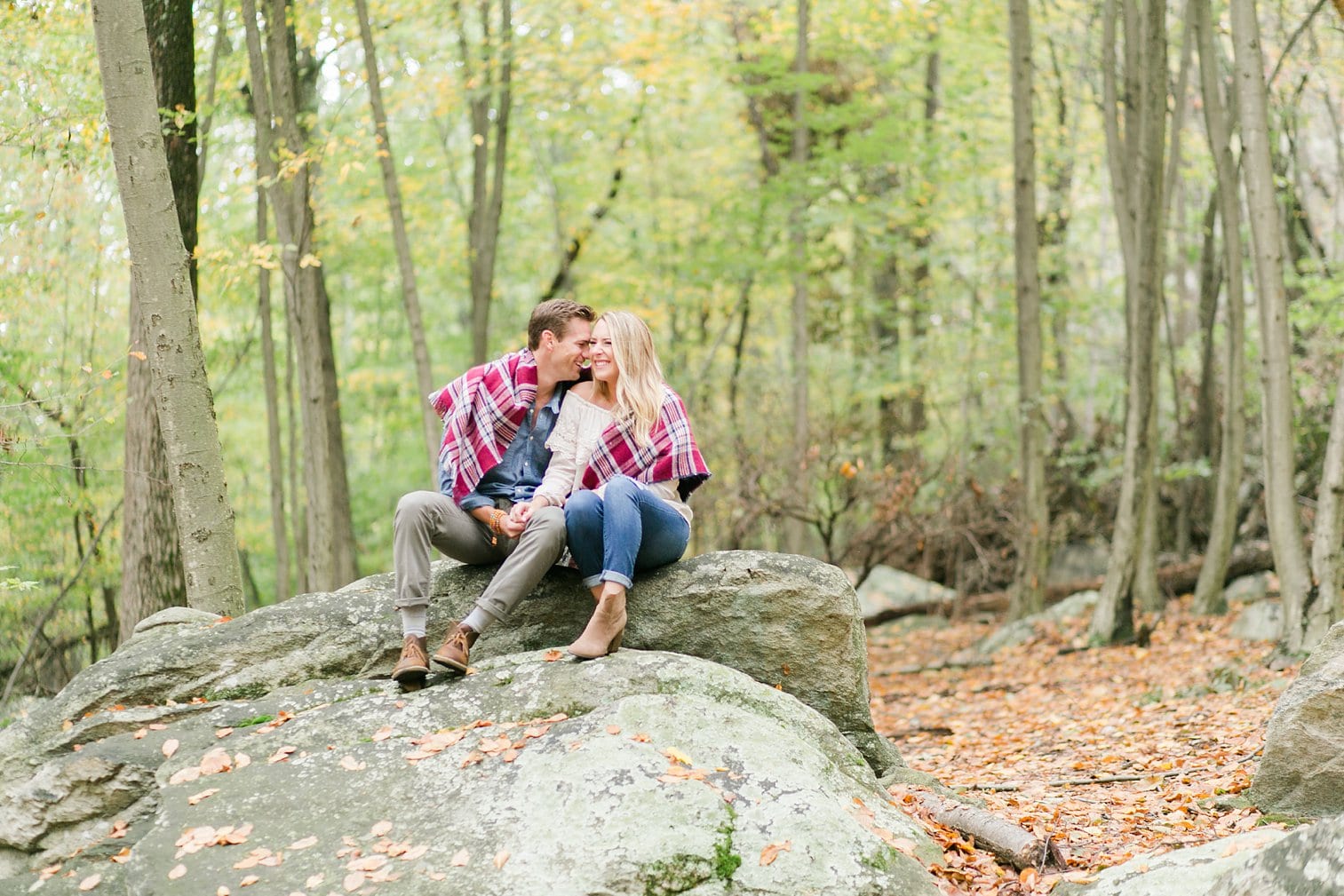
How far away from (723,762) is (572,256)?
1396 cm

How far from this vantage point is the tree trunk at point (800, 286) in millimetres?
12219

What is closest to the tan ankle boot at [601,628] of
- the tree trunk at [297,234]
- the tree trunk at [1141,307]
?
the tree trunk at [297,234]

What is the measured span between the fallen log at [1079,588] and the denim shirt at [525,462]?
897 cm

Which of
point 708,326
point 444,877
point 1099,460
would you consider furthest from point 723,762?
point 708,326

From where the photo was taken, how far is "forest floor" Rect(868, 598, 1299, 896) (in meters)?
4.46

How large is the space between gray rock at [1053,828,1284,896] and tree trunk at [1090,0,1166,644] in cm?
652

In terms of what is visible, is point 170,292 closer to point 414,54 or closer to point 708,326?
point 414,54

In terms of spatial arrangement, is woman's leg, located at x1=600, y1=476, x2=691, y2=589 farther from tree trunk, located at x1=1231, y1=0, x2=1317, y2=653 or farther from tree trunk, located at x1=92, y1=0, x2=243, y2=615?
tree trunk, located at x1=1231, y1=0, x2=1317, y2=653

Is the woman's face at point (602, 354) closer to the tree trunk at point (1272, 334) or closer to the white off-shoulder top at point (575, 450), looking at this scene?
the white off-shoulder top at point (575, 450)

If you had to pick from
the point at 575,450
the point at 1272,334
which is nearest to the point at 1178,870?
the point at 575,450

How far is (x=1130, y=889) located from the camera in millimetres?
3521

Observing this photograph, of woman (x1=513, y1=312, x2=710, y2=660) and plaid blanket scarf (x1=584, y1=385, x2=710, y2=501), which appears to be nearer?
woman (x1=513, y1=312, x2=710, y2=660)

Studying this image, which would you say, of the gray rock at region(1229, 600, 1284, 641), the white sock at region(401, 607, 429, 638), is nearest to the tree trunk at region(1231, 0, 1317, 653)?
the gray rock at region(1229, 600, 1284, 641)

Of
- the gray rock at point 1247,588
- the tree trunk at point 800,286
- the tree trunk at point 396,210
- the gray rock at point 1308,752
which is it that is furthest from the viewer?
the tree trunk at point 800,286
